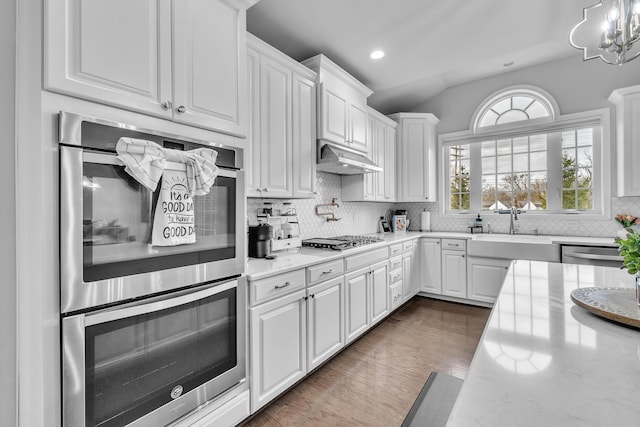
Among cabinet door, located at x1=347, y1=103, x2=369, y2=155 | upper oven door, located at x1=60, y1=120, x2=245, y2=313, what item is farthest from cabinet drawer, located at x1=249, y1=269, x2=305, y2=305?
cabinet door, located at x1=347, y1=103, x2=369, y2=155

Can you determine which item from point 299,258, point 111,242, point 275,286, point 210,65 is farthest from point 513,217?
point 111,242

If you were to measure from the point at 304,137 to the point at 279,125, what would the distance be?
0.32 m

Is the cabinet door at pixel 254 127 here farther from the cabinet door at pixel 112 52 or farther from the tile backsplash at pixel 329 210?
the cabinet door at pixel 112 52

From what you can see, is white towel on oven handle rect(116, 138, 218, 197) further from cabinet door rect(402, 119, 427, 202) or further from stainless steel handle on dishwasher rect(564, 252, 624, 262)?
stainless steel handle on dishwasher rect(564, 252, 624, 262)

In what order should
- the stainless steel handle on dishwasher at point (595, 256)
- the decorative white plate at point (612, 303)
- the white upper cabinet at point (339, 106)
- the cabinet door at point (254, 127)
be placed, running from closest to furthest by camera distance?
the decorative white plate at point (612, 303)
the cabinet door at point (254, 127)
the white upper cabinet at point (339, 106)
the stainless steel handle on dishwasher at point (595, 256)

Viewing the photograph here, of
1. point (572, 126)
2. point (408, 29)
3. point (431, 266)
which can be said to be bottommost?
point (431, 266)

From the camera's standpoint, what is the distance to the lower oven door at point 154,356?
110 centimetres

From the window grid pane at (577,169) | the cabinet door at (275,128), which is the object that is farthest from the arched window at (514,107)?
the cabinet door at (275,128)

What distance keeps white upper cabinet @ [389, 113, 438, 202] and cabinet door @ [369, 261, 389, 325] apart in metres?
1.60

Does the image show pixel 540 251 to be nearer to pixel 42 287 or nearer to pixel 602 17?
pixel 602 17

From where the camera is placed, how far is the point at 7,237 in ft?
3.48

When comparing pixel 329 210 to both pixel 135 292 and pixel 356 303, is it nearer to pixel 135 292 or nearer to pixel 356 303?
pixel 356 303

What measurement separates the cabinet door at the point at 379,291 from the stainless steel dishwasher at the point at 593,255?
75.8 inches

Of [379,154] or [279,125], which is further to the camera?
[379,154]
